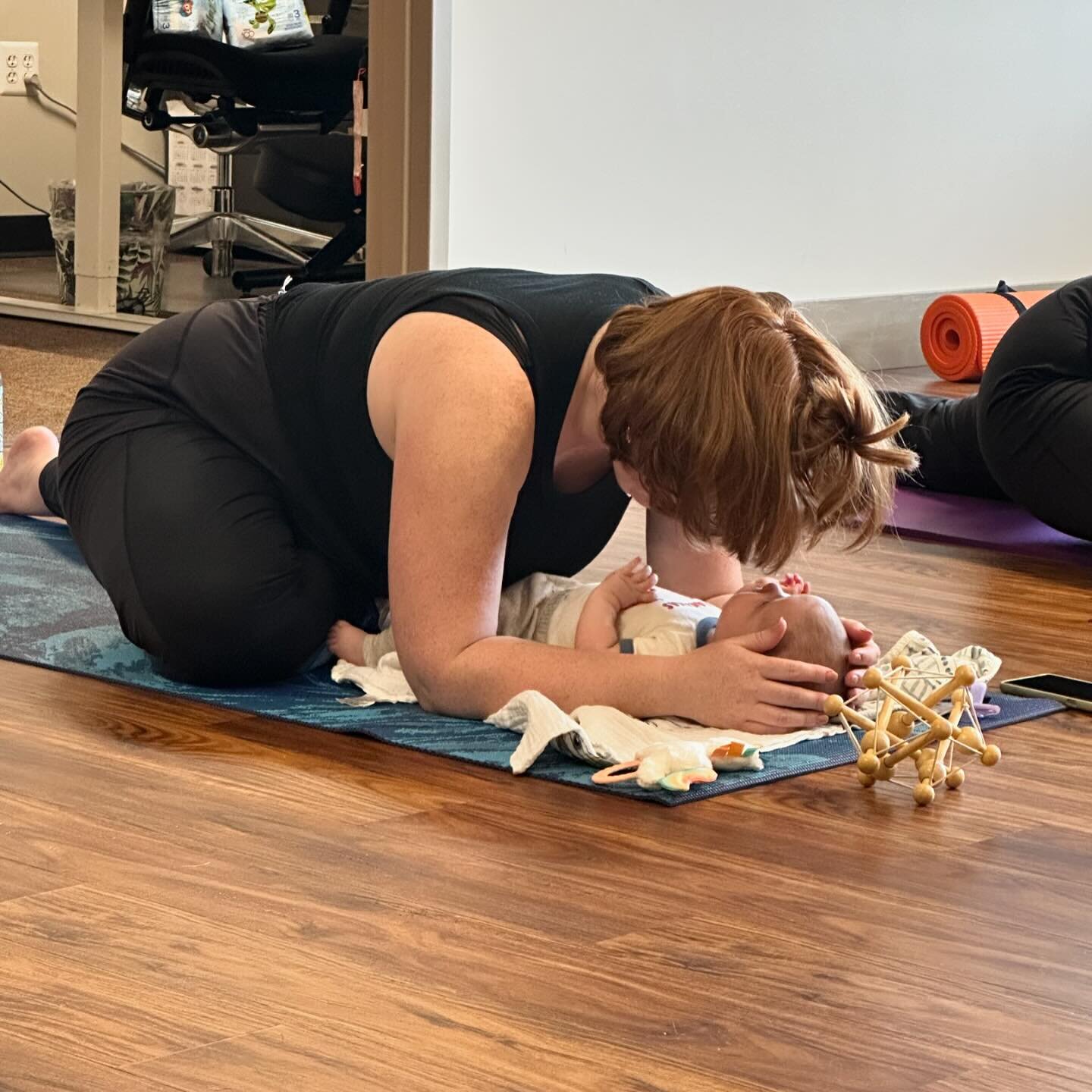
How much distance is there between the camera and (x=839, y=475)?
1582mm

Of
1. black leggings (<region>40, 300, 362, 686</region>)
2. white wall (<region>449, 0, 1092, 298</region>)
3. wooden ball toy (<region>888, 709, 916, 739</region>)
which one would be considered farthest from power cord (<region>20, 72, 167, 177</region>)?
wooden ball toy (<region>888, 709, 916, 739</region>)

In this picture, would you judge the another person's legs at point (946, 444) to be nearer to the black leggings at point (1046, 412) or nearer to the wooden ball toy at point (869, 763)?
the black leggings at point (1046, 412)

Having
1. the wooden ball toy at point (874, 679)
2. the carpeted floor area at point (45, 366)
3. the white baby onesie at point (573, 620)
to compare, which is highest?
the wooden ball toy at point (874, 679)

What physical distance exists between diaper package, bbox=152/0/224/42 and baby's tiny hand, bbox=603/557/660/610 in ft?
11.3

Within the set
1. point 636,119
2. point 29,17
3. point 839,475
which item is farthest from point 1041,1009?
point 29,17

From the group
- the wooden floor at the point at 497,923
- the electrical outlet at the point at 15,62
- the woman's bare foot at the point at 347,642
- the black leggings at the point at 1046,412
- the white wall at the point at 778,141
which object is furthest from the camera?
the electrical outlet at the point at 15,62

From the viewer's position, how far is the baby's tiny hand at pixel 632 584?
6.13ft

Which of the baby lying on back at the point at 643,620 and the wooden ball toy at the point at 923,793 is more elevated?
the baby lying on back at the point at 643,620

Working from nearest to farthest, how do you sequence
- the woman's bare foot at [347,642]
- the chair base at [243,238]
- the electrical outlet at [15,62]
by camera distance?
the woman's bare foot at [347,642], the chair base at [243,238], the electrical outlet at [15,62]

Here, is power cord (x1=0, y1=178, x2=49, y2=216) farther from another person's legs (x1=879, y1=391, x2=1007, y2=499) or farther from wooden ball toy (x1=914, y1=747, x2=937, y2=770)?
wooden ball toy (x1=914, y1=747, x2=937, y2=770)

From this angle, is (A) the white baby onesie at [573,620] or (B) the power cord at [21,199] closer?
(A) the white baby onesie at [573,620]

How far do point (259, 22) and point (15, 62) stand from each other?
72.5 inches

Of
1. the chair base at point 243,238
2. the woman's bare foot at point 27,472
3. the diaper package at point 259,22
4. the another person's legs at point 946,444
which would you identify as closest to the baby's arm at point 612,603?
the woman's bare foot at point 27,472

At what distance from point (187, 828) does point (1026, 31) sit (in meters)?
5.08
